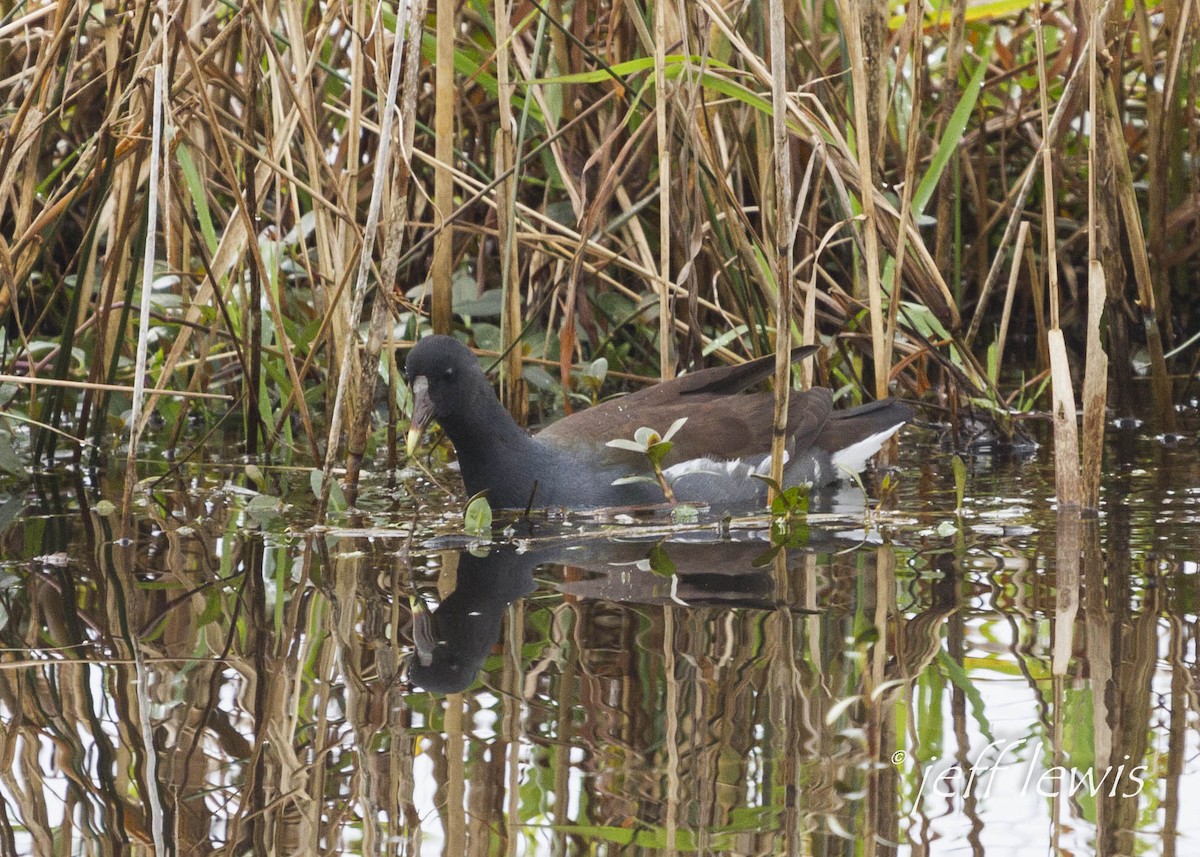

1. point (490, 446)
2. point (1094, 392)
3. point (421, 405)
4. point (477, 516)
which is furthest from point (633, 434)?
point (1094, 392)

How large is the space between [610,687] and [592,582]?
1.97ft

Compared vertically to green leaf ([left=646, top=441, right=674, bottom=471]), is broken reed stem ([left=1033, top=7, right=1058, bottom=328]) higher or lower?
higher

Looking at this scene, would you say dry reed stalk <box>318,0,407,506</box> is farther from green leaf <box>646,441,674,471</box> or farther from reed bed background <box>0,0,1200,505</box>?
green leaf <box>646,441,674,471</box>

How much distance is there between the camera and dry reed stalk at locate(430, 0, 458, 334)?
10.5ft

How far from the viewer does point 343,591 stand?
253cm

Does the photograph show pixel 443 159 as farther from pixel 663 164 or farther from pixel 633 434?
pixel 633 434

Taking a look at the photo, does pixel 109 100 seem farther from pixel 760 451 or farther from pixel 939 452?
pixel 939 452

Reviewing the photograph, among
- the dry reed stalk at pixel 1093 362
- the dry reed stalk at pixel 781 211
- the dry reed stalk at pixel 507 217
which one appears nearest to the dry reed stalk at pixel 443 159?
the dry reed stalk at pixel 507 217

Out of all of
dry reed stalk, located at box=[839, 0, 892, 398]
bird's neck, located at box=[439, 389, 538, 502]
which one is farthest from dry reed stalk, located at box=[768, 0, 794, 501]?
bird's neck, located at box=[439, 389, 538, 502]

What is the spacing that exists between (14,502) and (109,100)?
0.87m

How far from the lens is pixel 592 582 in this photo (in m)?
2.55

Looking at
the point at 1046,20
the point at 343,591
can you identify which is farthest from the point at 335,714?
the point at 1046,20

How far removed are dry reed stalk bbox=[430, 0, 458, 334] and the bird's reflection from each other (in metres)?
0.76

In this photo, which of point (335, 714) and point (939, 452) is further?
point (939, 452)
